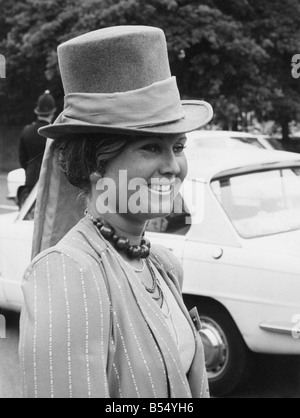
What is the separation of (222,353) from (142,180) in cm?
345

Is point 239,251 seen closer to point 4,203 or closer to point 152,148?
point 152,148

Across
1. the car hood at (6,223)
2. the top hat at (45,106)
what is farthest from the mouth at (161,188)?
the top hat at (45,106)

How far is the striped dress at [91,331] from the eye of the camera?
148 centimetres

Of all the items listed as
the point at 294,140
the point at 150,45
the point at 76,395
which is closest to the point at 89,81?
the point at 150,45

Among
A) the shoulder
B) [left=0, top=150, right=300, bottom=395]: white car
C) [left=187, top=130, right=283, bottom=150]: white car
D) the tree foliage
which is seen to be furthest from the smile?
the tree foliage

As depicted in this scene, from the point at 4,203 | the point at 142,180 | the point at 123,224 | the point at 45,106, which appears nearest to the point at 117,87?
the point at 142,180

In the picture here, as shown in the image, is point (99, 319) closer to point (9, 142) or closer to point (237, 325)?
point (237, 325)

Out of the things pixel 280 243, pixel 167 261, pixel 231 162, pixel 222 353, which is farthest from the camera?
pixel 231 162

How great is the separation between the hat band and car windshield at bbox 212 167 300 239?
129 inches

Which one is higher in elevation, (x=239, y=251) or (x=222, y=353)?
(x=239, y=251)

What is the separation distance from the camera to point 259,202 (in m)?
5.11

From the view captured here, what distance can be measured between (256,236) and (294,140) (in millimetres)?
21111

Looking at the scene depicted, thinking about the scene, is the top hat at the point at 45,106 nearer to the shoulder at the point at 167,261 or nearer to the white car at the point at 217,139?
the white car at the point at 217,139

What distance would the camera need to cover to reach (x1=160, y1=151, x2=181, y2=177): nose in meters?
1.79
